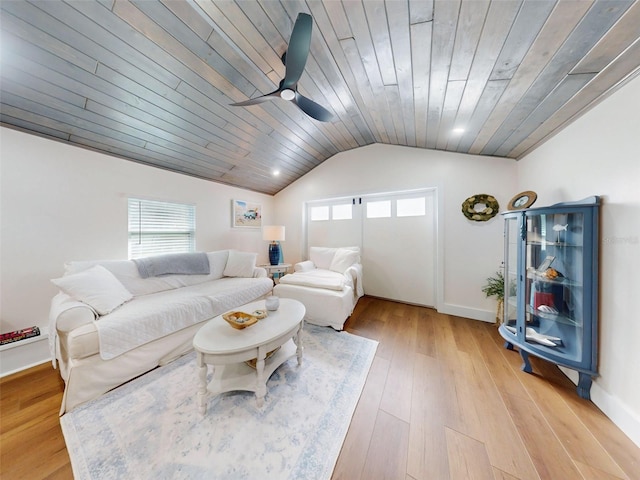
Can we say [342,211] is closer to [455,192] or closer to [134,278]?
[455,192]

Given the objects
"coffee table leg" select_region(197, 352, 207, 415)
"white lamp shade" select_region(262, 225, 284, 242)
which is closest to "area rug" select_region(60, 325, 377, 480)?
"coffee table leg" select_region(197, 352, 207, 415)

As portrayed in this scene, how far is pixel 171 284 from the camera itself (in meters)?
2.50

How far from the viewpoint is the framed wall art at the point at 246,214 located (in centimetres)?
370

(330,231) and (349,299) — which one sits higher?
(330,231)

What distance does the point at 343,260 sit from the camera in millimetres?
3271

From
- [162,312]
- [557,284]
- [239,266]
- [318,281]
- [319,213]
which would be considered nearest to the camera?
[557,284]

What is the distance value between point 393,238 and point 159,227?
3.55 metres

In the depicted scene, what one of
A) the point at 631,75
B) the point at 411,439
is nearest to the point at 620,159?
the point at 631,75

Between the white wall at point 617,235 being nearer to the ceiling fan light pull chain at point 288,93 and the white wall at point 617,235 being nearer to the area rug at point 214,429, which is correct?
the area rug at point 214,429

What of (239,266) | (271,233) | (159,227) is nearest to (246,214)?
(271,233)

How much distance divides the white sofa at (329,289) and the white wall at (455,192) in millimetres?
1239

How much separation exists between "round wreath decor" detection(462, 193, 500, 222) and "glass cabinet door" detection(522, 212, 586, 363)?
3.11 feet

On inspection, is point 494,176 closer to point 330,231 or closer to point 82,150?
point 330,231

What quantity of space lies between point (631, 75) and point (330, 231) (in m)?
3.33
